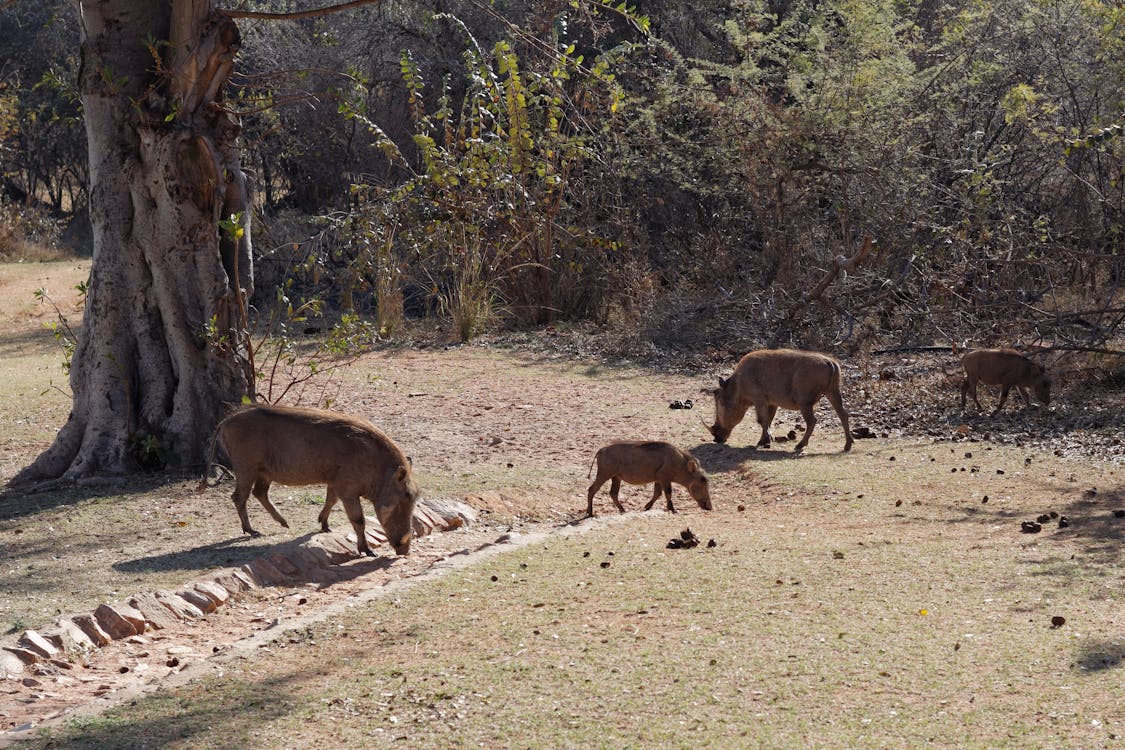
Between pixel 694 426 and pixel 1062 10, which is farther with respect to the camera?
pixel 1062 10

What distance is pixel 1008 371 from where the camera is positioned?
41.2ft

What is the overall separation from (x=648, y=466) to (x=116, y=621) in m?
4.37

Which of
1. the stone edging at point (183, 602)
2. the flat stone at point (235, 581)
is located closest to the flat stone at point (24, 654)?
the stone edging at point (183, 602)

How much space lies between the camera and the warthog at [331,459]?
8195 millimetres

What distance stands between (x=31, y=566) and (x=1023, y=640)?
584 centimetres

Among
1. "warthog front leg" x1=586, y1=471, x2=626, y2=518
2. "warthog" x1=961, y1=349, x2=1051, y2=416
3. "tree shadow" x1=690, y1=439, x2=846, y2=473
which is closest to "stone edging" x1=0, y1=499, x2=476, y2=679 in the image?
"warthog front leg" x1=586, y1=471, x2=626, y2=518

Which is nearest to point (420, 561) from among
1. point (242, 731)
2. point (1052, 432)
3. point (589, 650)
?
point (589, 650)

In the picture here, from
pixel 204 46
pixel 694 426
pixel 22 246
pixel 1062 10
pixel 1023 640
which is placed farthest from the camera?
pixel 22 246

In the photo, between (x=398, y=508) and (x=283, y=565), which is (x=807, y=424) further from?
(x=283, y=565)

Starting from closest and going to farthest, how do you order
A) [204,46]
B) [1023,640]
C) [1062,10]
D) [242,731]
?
1. [242,731]
2. [1023,640]
3. [204,46]
4. [1062,10]

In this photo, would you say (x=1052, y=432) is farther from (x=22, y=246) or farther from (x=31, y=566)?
(x=22, y=246)

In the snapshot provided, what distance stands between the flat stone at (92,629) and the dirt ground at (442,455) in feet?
0.32

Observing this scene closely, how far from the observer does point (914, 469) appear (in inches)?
420

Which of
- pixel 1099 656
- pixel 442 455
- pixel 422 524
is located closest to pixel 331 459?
pixel 422 524
